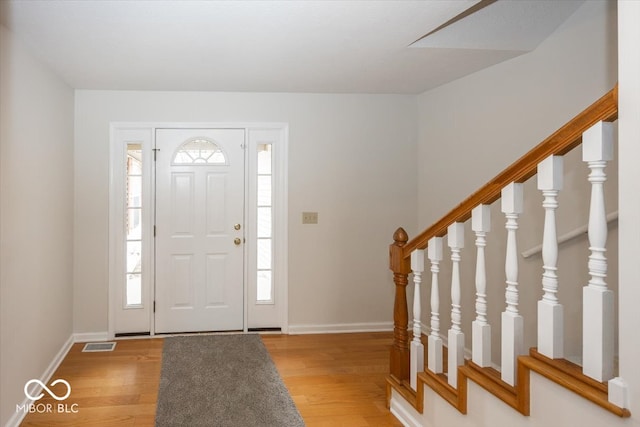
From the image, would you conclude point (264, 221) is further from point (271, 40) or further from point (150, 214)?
point (271, 40)

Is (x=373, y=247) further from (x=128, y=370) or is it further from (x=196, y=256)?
(x=128, y=370)

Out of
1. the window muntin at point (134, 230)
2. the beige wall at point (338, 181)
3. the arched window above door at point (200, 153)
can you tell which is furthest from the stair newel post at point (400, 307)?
the window muntin at point (134, 230)

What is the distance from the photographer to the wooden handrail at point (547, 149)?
5.17ft

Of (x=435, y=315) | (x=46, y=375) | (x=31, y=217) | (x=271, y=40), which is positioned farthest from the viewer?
(x=46, y=375)

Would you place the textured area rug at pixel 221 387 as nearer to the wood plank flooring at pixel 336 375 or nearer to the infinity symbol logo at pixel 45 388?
the wood plank flooring at pixel 336 375

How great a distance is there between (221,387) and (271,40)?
230 centimetres

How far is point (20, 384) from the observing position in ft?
10.5

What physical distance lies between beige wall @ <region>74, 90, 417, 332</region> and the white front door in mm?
266

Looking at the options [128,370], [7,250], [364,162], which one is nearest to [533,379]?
[7,250]

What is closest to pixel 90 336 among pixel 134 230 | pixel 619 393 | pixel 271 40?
pixel 134 230

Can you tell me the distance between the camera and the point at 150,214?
4988 mm

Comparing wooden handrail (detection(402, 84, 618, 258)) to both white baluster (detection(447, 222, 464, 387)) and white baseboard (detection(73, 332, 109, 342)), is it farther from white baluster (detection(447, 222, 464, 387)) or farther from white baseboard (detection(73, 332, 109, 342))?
white baseboard (detection(73, 332, 109, 342))

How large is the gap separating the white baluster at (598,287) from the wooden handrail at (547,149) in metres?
0.04

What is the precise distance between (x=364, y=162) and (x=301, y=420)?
278 cm
